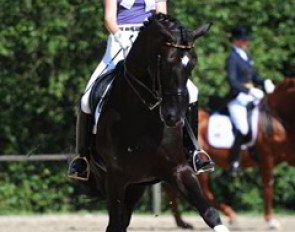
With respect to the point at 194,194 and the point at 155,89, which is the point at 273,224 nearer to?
the point at 194,194

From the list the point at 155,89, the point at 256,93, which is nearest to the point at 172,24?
the point at 155,89

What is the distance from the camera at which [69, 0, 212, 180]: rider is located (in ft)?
30.0

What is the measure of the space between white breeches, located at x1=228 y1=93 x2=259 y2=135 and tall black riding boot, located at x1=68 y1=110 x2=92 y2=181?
22.2ft

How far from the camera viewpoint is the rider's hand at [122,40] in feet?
29.7

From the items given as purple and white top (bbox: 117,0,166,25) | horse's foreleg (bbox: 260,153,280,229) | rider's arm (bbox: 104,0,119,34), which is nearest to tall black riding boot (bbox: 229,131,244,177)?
horse's foreleg (bbox: 260,153,280,229)

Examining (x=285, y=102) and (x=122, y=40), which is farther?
(x=285, y=102)

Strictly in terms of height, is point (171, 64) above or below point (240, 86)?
above

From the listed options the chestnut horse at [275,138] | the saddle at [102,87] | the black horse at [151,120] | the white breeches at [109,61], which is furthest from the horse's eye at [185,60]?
the chestnut horse at [275,138]

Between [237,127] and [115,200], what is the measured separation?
7.68 meters

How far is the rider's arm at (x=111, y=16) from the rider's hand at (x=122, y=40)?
51 mm

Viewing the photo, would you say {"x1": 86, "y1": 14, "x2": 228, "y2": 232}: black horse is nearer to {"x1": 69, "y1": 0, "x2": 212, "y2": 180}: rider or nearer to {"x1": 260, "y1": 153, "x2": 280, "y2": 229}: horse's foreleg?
{"x1": 69, "y1": 0, "x2": 212, "y2": 180}: rider

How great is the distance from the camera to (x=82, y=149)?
9.49m

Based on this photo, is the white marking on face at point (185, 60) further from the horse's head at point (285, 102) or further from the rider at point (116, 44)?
the horse's head at point (285, 102)

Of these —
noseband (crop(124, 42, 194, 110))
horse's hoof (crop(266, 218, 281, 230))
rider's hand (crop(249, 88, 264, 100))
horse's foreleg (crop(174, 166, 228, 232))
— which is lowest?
horse's hoof (crop(266, 218, 281, 230))
